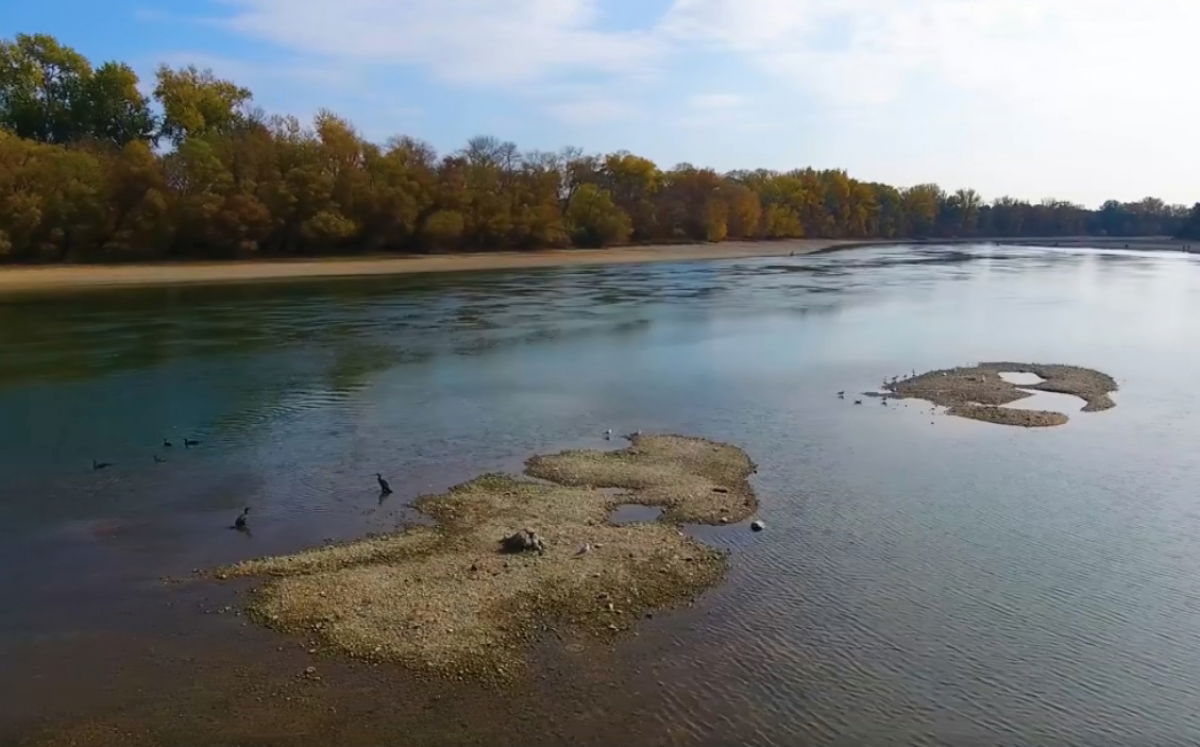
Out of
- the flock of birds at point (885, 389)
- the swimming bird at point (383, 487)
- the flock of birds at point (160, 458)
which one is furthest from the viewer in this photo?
the flock of birds at point (885, 389)

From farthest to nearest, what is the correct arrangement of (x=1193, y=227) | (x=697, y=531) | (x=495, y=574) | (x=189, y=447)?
(x=1193, y=227), (x=189, y=447), (x=697, y=531), (x=495, y=574)

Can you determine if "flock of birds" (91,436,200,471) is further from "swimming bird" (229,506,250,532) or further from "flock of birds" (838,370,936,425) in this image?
"flock of birds" (838,370,936,425)

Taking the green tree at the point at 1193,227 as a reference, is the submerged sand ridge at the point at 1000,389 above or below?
below

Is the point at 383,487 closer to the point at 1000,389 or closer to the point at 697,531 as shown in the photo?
the point at 697,531

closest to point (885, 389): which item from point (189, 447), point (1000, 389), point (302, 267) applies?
point (1000, 389)

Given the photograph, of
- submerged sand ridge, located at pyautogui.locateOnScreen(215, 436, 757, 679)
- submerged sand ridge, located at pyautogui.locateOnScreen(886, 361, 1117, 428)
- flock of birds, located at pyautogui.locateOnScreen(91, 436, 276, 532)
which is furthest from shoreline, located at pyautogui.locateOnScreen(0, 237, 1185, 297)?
submerged sand ridge, located at pyautogui.locateOnScreen(215, 436, 757, 679)

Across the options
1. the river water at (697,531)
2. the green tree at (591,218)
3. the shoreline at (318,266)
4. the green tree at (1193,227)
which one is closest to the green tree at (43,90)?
the shoreline at (318,266)

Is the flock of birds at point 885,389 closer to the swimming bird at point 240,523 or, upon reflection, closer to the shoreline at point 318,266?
the swimming bird at point 240,523
